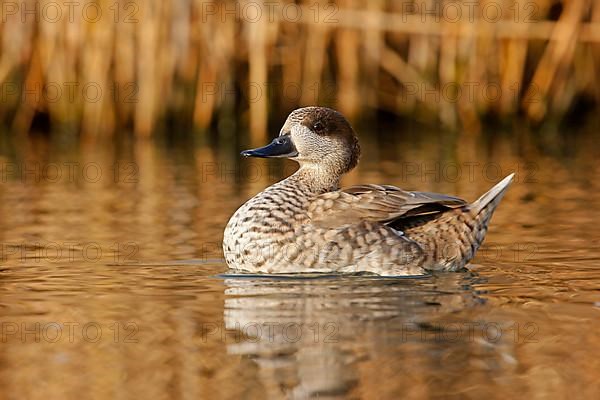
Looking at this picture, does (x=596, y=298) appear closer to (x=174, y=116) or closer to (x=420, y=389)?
(x=420, y=389)

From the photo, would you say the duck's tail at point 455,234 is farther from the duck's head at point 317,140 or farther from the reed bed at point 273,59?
the reed bed at point 273,59

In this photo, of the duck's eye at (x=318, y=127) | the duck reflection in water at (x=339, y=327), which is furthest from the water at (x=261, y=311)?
the duck's eye at (x=318, y=127)

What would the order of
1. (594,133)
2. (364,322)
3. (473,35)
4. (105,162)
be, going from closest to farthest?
(364,322), (105,162), (473,35), (594,133)

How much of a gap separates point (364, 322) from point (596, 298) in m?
1.11

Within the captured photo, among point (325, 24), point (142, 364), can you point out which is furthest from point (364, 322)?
point (325, 24)

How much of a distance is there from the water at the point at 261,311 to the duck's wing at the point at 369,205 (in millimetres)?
357

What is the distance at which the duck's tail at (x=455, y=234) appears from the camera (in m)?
6.27

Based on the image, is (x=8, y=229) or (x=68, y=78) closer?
(x=8, y=229)

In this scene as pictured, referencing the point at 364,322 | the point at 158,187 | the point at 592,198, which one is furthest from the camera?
the point at 158,187

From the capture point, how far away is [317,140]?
6.66m

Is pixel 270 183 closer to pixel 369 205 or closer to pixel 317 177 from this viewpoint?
pixel 317 177

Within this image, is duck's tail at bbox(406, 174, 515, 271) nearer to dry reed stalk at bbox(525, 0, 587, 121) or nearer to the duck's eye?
the duck's eye

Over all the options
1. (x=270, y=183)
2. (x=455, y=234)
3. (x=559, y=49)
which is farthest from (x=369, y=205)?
(x=559, y=49)

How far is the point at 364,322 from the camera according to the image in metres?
4.89
